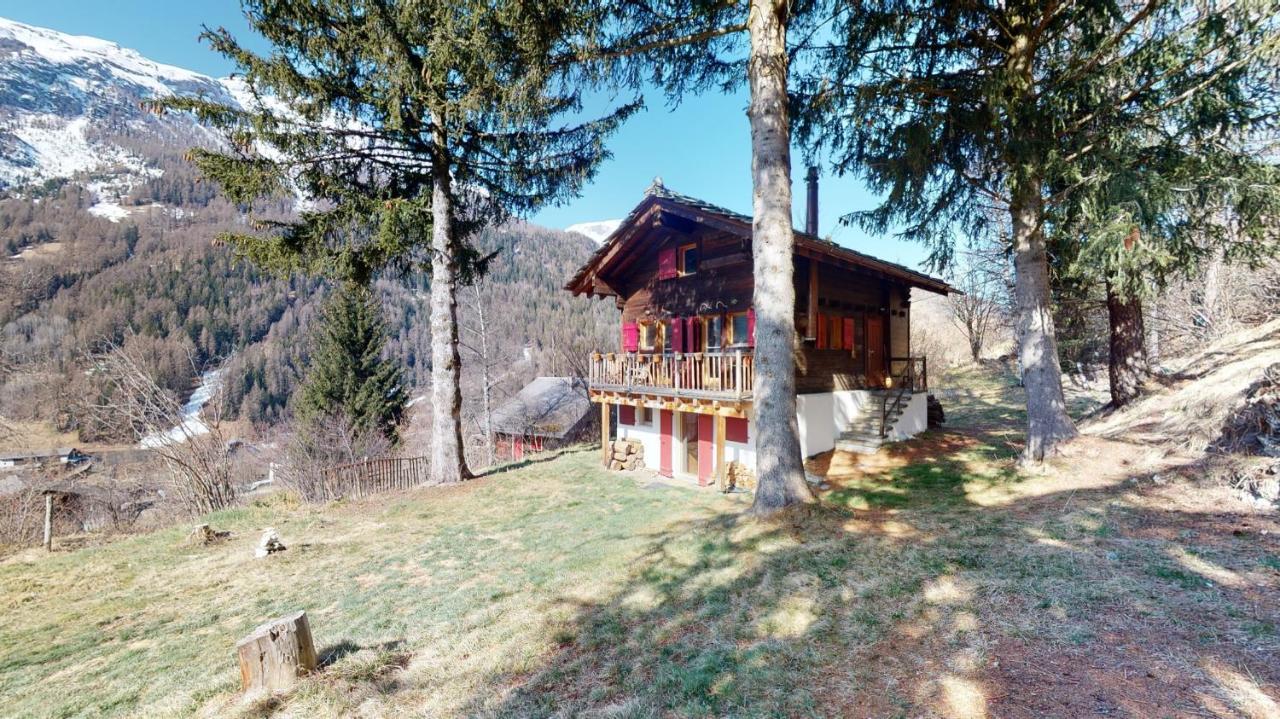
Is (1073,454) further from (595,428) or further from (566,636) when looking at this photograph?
(595,428)

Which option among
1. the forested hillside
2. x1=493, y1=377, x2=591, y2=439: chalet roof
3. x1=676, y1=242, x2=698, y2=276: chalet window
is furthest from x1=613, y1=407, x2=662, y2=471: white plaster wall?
x1=493, y1=377, x2=591, y2=439: chalet roof

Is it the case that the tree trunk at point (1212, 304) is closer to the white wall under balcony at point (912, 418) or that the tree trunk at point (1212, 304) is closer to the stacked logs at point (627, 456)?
the white wall under balcony at point (912, 418)

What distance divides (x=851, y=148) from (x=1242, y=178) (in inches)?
213

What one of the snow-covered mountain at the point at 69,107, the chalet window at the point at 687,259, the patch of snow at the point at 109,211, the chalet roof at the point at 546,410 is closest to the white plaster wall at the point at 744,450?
the chalet window at the point at 687,259

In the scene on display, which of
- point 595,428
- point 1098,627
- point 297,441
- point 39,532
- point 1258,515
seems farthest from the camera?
point 595,428

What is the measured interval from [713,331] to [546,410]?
62.0ft

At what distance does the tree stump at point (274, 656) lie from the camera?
3.96m

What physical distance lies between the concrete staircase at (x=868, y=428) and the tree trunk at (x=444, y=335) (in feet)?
32.0

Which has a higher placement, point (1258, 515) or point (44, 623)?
point (1258, 515)

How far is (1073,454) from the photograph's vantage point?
8.35m

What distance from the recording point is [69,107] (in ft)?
448

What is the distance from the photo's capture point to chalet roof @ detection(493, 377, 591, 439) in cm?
2911

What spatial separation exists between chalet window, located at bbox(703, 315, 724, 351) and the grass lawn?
5.53 m

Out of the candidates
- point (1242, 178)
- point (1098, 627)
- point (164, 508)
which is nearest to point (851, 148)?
point (1242, 178)
